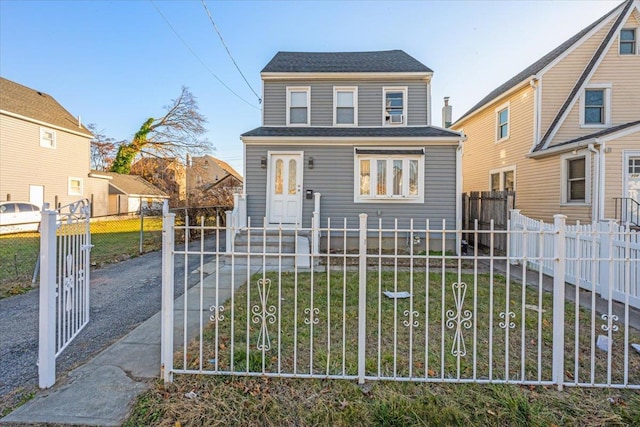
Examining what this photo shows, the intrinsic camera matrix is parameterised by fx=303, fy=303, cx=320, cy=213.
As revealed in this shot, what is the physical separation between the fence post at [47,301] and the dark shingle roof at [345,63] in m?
9.94

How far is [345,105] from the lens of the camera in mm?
11172

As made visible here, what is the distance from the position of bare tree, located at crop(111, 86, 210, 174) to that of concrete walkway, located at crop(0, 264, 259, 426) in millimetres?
28893

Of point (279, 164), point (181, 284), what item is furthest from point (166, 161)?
point (181, 284)

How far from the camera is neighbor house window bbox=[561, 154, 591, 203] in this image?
9.55 m

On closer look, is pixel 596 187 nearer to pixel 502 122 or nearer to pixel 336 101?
pixel 502 122

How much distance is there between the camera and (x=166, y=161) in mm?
30047

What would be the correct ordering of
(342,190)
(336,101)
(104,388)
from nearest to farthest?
(104,388) < (342,190) < (336,101)

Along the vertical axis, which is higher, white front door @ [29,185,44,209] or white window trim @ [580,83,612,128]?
white window trim @ [580,83,612,128]

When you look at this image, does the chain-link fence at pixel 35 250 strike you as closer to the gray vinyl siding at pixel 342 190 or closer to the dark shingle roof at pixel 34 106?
the gray vinyl siding at pixel 342 190

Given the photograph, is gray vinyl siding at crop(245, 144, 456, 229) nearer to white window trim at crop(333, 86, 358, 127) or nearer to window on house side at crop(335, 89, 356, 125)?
white window trim at crop(333, 86, 358, 127)

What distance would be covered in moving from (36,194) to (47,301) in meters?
20.0

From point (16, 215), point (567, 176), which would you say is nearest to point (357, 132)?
point (567, 176)

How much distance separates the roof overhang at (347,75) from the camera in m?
10.8

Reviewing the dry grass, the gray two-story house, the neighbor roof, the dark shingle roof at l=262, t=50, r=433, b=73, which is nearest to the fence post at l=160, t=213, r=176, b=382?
the dry grass
